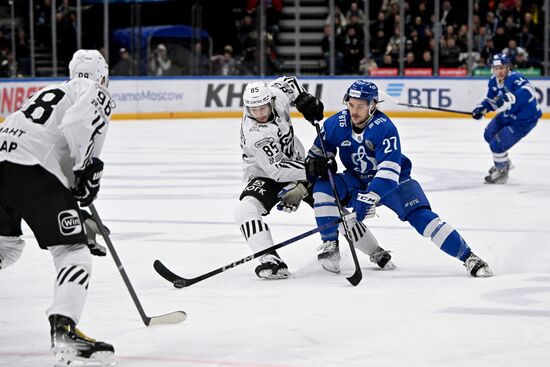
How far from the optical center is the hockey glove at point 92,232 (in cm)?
368

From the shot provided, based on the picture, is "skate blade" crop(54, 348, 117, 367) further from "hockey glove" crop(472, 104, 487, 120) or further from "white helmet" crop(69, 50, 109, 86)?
"hockey glove" crop(472, 104, 487, 120)

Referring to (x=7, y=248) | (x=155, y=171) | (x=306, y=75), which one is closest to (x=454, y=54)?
(x=306, y=75)

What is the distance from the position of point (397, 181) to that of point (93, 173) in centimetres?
180

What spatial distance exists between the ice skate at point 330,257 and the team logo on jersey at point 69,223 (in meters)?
2.00

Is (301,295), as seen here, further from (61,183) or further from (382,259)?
(61,183)

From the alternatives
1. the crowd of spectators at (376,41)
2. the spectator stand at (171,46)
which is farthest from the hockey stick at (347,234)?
the spectator stand at (171,46)

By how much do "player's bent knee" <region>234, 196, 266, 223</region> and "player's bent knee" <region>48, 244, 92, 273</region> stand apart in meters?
1.79

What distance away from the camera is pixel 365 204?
15.9 feet

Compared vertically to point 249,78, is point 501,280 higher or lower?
higher

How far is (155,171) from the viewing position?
9766mm

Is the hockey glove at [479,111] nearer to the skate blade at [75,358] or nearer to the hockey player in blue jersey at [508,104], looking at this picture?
the hockey player in blue jersey at [508,104]

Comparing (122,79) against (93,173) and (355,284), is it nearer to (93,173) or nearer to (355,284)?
(355,284)

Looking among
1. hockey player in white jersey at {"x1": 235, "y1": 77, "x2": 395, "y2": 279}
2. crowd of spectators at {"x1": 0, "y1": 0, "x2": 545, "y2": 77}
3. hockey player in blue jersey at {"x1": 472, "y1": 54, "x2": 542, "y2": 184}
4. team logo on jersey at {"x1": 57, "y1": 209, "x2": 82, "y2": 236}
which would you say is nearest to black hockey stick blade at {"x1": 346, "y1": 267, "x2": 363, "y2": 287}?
hockey player in white jersey at {"x1": 235, "y1": 77, "x2": 395, "y2": 279}

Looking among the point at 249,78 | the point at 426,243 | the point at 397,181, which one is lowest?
the point at 249,78
